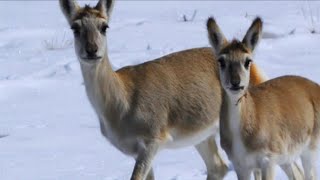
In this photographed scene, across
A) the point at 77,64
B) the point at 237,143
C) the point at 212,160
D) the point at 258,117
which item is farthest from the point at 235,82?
the point at 77,64

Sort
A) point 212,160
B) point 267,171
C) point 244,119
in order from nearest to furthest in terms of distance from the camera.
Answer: point 267,171
point 244,119
point 212,160

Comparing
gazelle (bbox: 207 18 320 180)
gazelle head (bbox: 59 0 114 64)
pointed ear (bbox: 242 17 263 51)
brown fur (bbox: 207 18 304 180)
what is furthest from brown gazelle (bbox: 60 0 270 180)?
pointed ear (bbox: 242 17 263 51)

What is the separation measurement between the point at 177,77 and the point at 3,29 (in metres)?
9.49

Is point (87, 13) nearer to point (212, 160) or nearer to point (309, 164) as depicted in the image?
point (212, 160)

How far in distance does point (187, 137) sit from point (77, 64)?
6256 mm

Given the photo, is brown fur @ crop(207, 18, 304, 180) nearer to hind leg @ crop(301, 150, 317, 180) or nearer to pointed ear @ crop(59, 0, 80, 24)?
hind leg @ crop(301, 150, 317, 180)

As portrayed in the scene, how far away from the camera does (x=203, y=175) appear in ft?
35.3

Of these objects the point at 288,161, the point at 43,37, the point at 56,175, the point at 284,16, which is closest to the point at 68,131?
the point at 56,175

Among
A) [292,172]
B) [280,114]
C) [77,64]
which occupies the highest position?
[280,114]

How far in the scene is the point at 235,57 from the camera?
27.7 feet

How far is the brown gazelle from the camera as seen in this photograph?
9.23 metres

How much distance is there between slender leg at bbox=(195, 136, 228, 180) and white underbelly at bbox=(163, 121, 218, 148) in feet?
1.40

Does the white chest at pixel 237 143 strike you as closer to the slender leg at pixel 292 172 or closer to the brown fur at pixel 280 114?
the brown fur at pixel 280 114

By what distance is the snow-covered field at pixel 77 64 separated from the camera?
1122 centimetres
